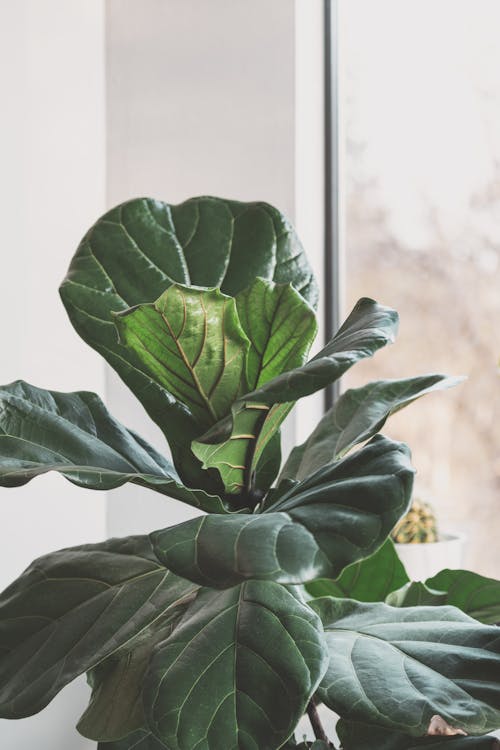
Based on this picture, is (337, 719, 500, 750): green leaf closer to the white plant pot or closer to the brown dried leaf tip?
the brown dried leaf tip

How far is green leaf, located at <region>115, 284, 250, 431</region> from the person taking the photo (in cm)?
46

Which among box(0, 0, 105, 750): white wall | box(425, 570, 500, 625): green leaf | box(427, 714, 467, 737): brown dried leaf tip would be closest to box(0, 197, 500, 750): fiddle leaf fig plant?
box(427, 714, 467, 737): brown dried leaf tip

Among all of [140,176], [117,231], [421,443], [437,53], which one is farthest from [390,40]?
[117,231]

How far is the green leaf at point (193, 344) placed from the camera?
18.1 inches

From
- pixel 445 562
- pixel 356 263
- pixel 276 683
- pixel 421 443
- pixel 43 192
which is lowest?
pixel 445 562

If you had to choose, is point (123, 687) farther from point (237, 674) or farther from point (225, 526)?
point (225, 526)

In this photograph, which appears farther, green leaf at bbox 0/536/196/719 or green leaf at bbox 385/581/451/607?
green leaf at bbox 385/581/451/607

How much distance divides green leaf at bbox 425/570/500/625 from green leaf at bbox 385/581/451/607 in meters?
0.01

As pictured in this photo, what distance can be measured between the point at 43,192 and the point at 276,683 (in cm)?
103

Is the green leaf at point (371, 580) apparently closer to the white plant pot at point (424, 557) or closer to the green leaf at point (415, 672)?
the green leaf at point (415, 672)

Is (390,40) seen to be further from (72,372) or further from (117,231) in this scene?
(117,231)

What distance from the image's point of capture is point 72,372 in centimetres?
138

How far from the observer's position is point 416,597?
678 millimetres

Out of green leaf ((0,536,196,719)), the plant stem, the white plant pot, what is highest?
green leaf ((0,536,196,719))
